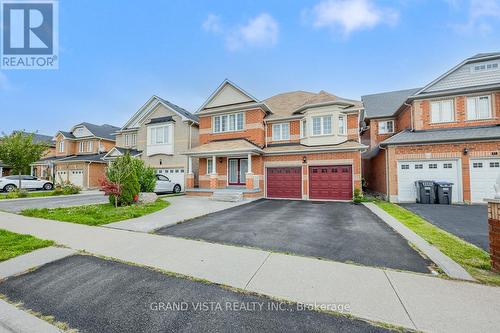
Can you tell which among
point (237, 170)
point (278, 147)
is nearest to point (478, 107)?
point (278, 147)

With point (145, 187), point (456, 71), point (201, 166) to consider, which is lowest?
point (145, 187)

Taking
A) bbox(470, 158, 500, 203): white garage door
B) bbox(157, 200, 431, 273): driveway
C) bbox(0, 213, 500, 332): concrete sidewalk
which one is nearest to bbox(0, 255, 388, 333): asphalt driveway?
bbox(0, 213, 500, 332): concrete sidewalk

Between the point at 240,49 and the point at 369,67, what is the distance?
51.5 feet

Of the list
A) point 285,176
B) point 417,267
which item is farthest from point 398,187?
point 417,267

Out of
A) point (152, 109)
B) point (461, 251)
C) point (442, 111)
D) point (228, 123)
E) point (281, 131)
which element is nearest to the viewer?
point (461, 251)

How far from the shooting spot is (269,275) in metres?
3.72

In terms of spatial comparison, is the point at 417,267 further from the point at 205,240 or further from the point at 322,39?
the point at 322,39

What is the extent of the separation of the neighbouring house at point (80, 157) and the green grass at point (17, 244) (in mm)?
21412

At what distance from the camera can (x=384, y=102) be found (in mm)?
21234

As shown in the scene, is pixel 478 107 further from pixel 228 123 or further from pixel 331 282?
pixel 331 282

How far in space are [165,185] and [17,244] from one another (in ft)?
43.5

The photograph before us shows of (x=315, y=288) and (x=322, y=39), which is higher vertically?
(x=322, y=39)

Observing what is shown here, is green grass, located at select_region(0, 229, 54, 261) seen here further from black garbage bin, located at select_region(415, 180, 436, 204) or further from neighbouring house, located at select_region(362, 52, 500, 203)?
black garbage bin, located at select_region(415, 180, 436, 204)

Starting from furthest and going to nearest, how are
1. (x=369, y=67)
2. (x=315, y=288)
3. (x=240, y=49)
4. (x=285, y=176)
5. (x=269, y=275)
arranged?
1. (x=240, y=49)
2. (x=369, y=67)
3. (x=285, y=176)
4. (x=269, y=275)
5. (x=315, y=288)
